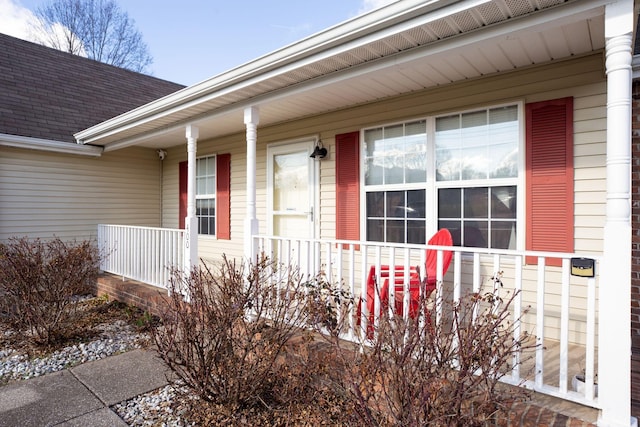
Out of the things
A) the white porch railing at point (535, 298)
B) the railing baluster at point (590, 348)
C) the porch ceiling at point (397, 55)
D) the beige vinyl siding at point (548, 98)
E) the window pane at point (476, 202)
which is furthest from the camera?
the window pane at point (476, 202)

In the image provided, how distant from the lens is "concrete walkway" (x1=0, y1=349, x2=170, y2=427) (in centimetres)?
266

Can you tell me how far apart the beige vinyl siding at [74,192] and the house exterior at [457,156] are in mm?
96

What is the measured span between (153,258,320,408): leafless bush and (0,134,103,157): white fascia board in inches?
199

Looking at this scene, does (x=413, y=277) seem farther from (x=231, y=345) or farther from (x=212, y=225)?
(x=212, y=225)

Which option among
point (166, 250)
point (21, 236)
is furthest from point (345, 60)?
point (21, 236)

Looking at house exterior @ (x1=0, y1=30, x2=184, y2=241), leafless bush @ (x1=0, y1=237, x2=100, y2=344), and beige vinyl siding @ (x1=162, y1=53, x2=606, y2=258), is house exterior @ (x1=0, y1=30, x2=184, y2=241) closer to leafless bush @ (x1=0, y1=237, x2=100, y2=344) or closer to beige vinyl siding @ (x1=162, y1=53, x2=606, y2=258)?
leafless bush @ (x1=0, y1=237, x2=100, y2=344)

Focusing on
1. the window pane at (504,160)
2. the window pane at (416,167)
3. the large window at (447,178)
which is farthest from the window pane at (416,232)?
the window pane at (504,160)

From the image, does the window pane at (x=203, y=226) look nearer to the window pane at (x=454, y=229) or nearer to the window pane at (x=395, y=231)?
the window pane at (x=395, y=231)

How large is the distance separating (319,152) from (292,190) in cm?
82

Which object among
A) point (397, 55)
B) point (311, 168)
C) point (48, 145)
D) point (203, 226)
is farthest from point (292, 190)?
point (48, 145)

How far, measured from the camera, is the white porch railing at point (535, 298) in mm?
2260

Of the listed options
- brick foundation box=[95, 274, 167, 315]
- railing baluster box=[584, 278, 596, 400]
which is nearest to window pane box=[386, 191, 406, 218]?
railing baluster box=[584, 278, 596, 400]

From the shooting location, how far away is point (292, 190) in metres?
5.53

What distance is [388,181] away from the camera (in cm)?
442
